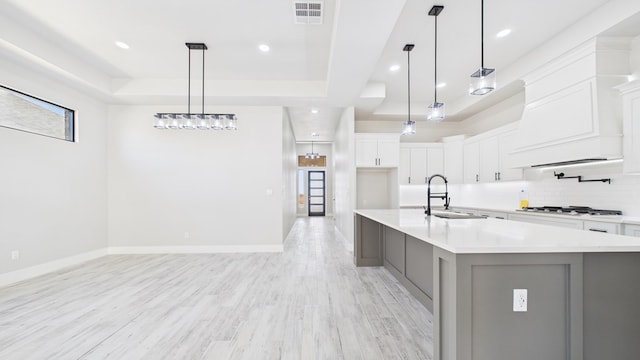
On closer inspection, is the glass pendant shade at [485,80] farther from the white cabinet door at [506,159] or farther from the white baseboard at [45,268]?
the white baseboard at [45,268]

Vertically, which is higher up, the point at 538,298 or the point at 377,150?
the point at 377,150

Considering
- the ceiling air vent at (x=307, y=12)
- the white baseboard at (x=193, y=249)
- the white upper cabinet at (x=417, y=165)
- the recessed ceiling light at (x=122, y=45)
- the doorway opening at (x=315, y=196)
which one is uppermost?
the recessed ceiling light at (x=122, y=45)

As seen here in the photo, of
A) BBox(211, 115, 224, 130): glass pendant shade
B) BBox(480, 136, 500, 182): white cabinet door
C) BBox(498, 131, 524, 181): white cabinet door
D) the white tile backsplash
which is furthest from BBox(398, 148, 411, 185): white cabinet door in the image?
BBox(211, 115, 224, 130): glass pendant shade

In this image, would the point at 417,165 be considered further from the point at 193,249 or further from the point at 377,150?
the point at 193,249

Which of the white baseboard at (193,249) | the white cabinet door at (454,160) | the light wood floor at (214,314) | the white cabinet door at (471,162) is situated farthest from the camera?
the white cabinet door at (454,160)

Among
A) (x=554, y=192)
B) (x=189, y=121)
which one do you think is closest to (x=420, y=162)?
(x=554, y=192)

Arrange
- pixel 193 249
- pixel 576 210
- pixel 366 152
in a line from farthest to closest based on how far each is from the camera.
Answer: pixel 366 152
pixel 193 249
pixel 576 210

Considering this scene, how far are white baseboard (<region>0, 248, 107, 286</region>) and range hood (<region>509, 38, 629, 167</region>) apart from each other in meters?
7.24

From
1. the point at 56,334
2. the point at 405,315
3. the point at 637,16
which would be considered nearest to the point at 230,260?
the point at 56,334

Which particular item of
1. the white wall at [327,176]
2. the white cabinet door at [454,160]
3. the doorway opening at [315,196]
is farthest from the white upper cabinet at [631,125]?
the doorway opening at [315,196]

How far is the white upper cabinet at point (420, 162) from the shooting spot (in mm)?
6062

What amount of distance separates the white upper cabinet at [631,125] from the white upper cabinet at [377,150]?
10.5ft

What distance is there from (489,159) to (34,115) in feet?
24.8

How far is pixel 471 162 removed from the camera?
5559 mm
